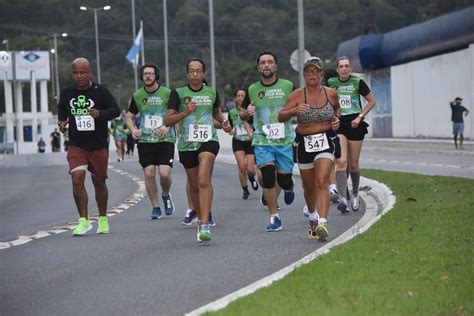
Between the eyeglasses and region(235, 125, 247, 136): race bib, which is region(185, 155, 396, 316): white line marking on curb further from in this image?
region(235, 125, 247, 136): race bib

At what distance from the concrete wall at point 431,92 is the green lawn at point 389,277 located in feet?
115

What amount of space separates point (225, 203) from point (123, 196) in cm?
360

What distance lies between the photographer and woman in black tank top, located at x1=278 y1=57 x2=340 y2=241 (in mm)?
12867

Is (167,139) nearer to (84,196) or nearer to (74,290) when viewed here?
(84,196)

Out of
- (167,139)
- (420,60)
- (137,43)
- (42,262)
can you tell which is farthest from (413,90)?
(42,262)

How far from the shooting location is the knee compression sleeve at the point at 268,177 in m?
14.0

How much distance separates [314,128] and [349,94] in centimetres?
362

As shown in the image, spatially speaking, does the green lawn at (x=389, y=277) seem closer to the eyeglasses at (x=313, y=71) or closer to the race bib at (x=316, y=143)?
the race bib at (x=316, y=143)

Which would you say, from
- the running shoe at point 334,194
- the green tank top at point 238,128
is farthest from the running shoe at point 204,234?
the green tank top at point 238,128

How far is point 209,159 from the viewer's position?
13516 millimetres

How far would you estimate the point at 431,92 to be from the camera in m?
52.2

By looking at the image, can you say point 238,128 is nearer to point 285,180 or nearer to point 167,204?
point 167,204

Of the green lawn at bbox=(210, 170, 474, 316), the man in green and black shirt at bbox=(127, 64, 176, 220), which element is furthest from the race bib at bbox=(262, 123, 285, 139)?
the man in green and black shirt at bbox=(127, 64, 176, 220)

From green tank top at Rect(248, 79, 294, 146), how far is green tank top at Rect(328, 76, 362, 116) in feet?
8.00
